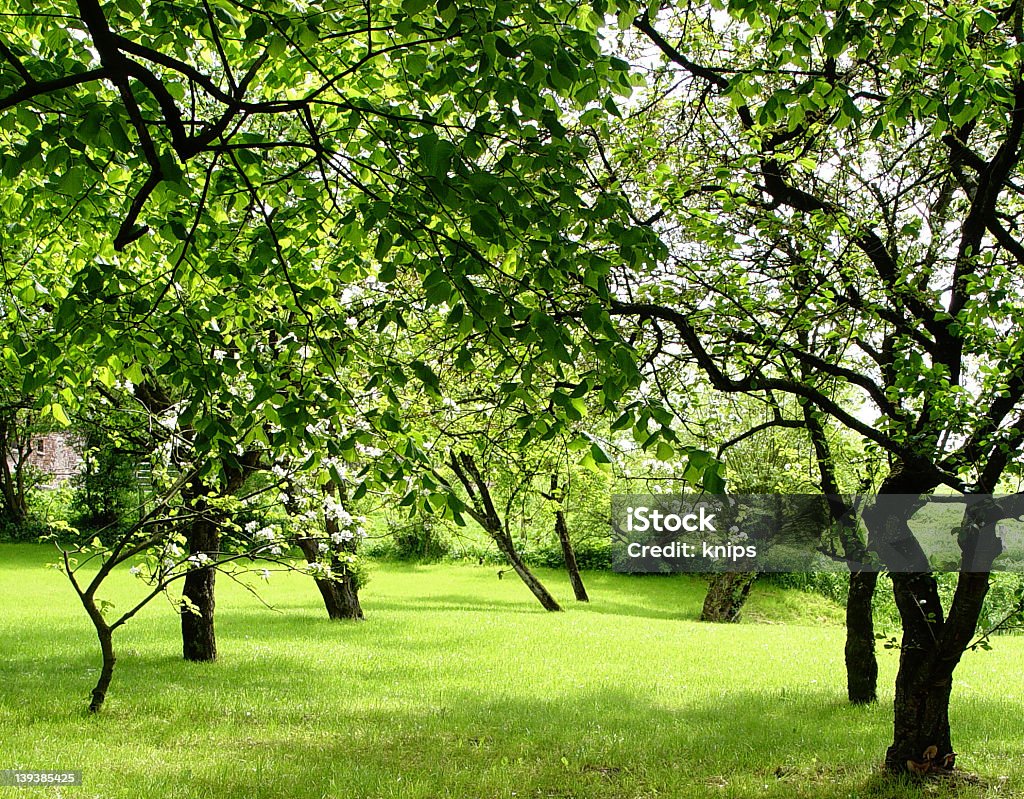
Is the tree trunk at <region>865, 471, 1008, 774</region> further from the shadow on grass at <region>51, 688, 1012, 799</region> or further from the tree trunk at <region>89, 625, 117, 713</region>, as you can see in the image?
the tree trunk at <region>89, 625, 117, 713</region>

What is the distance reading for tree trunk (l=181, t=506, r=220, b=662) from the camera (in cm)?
1228

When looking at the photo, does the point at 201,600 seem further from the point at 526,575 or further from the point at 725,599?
the point at 725,599

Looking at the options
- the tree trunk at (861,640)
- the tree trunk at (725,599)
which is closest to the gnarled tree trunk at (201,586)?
the tree trunk at (861,640)

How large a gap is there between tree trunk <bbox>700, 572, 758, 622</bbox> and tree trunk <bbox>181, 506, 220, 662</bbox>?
1458cm

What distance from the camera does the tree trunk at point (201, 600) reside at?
40.3 feet

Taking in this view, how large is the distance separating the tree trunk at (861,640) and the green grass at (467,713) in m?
0.42

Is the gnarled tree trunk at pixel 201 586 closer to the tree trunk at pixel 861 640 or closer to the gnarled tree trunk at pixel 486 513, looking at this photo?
the gnarled tree trunk at pixel 486 513

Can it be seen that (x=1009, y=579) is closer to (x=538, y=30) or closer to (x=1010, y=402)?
(x=1010, y=402)

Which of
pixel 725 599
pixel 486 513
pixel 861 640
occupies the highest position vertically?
pixel 486 513

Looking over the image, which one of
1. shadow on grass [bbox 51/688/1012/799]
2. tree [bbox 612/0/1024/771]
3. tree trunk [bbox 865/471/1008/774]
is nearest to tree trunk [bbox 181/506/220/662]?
shadow on grass [bbox 51/688/1012/799]

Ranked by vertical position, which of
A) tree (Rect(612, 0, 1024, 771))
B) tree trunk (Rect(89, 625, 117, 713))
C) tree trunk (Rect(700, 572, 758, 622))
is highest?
tree (Rect(612, 0, 1024, 771))

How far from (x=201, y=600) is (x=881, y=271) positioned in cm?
1012

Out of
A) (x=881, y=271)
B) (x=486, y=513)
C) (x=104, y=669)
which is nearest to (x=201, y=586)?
(x=104, y=669)

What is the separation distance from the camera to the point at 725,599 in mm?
23328
